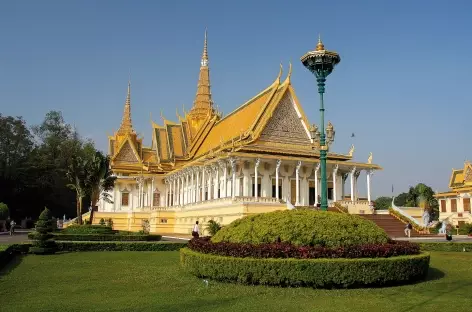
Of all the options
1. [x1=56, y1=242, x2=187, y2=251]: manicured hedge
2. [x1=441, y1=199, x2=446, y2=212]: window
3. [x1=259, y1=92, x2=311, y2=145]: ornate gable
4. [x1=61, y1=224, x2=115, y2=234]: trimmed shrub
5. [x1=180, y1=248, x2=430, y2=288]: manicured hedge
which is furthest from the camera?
[x1=441, y1=199, x2=446, y2=212]: window

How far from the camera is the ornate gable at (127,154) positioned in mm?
50578

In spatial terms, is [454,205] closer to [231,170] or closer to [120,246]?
[231,170]

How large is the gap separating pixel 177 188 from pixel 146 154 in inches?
408

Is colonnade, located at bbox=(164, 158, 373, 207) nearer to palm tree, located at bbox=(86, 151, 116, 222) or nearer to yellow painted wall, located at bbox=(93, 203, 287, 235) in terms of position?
yellow painted wall, located at bbox=(93, 203, 287, 235)

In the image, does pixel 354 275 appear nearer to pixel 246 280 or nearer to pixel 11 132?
pixel 246 280

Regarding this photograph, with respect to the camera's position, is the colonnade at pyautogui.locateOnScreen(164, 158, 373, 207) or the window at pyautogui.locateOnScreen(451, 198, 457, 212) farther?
the window at pyautogui.locateOnScreen(451, 198, 457, 212)

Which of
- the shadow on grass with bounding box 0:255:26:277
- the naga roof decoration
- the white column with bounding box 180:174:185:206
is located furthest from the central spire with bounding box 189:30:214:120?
the shadow on grass with bounding box 0:255:26:277

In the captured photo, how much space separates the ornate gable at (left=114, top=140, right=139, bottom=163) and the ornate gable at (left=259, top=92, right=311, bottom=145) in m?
20.5

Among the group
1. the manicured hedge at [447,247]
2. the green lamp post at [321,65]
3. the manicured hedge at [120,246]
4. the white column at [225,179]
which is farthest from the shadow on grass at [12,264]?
the white column at [225,179]

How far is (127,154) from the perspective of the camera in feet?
167

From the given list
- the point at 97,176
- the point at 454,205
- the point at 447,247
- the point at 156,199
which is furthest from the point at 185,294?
the point at 454,205

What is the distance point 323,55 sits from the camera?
61.9 feet

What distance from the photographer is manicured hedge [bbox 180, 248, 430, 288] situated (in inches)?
393

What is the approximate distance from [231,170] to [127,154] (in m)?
20.7
